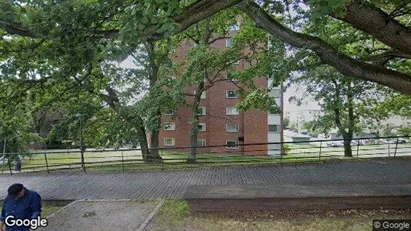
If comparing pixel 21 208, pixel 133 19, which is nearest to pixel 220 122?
pixel 21 208

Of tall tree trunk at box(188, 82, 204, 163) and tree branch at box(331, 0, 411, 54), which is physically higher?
tree branch at box(331, 0, 411, 54)

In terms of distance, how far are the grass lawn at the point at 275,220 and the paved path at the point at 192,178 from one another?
2090mm

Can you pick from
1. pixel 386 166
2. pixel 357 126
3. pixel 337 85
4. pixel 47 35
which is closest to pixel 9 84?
pixel 47 35

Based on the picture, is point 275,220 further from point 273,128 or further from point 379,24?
point 273,128

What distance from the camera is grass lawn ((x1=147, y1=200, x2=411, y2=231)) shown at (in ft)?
18.6

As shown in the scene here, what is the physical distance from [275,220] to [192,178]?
5.14 m

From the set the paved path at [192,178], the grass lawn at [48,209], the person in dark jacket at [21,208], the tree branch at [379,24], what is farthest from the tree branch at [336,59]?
the grass lawn at [48,209]

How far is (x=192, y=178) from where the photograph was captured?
10852mm

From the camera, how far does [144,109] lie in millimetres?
14617

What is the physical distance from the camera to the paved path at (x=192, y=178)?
9.20 m

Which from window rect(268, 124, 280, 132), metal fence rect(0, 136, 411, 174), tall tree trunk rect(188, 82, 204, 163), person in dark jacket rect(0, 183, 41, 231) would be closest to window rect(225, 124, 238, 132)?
window rect(268, 124, 280, 132)

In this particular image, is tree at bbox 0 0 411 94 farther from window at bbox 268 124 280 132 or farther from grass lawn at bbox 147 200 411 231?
window at bbox 268 124 280 132

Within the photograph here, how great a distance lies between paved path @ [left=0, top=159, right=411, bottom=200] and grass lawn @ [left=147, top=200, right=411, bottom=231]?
6.86 ft

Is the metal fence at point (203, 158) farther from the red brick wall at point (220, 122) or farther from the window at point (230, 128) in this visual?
the window at point (230, 128)
